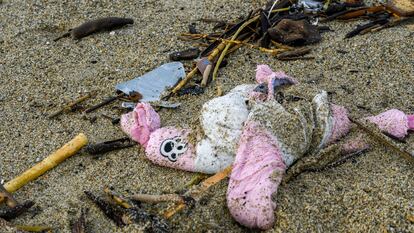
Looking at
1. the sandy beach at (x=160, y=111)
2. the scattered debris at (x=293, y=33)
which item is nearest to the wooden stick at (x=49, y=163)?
the sandy beach at (x=160, y=111)

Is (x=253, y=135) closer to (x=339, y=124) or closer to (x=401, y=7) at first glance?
(x=339, y=124)

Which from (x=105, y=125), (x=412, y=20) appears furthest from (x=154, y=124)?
(x=412, y=20)

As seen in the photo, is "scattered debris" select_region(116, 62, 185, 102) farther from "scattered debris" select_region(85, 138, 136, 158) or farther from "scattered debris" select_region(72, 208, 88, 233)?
"scattered debris" select_region(72, 208, 88, 233)

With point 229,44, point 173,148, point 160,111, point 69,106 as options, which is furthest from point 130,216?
point 229,44

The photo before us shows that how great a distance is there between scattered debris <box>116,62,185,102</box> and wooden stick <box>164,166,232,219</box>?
98cm

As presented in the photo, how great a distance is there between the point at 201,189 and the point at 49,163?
0.84 metres

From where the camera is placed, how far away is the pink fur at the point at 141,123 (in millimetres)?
2987

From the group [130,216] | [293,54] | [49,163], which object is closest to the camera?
[130,216]

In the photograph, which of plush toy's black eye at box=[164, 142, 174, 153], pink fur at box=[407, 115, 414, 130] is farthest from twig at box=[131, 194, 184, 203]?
pink fur at box=[407, 115, 414, 130]

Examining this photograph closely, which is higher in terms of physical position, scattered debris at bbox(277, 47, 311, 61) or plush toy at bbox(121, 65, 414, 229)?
plush toy at bbox(121, 65, 414, 229)

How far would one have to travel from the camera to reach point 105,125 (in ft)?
10.7

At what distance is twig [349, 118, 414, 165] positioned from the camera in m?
2.69

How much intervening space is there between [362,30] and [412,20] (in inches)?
15.2

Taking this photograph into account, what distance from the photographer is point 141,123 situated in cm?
302
